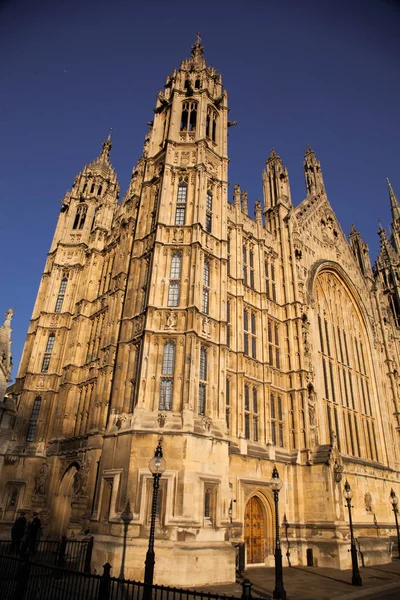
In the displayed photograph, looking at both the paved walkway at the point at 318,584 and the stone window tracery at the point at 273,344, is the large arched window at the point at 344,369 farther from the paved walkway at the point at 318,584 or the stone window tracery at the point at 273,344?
the paved walkway at the point at 318,584

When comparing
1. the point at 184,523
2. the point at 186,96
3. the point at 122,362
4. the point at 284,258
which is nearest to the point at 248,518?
the point at 184,523

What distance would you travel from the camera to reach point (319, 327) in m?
32.4

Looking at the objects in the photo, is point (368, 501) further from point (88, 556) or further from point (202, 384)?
point (88, 556)

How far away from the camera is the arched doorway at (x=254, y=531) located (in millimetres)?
20986

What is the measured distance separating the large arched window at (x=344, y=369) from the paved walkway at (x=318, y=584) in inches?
345

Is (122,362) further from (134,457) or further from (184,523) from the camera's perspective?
(184,523)

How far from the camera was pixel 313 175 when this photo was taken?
4188cm

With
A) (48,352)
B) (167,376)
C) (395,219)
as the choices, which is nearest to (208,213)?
(167,376)

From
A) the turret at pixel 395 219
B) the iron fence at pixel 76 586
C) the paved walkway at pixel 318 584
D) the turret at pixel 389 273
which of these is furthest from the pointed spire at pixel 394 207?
the iron fence at pixel 76 586

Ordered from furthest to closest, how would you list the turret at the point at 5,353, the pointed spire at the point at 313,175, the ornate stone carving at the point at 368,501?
the pointed spire at the point at 313,175
the turret at the point at 5,353
the ornate stone carving at the point at 368,501

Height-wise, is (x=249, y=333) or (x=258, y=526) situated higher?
(x=249, y=333)

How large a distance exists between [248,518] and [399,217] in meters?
55.9

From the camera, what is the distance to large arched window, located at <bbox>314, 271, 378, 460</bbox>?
29.9 metres

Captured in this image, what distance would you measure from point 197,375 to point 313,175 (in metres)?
29.8
